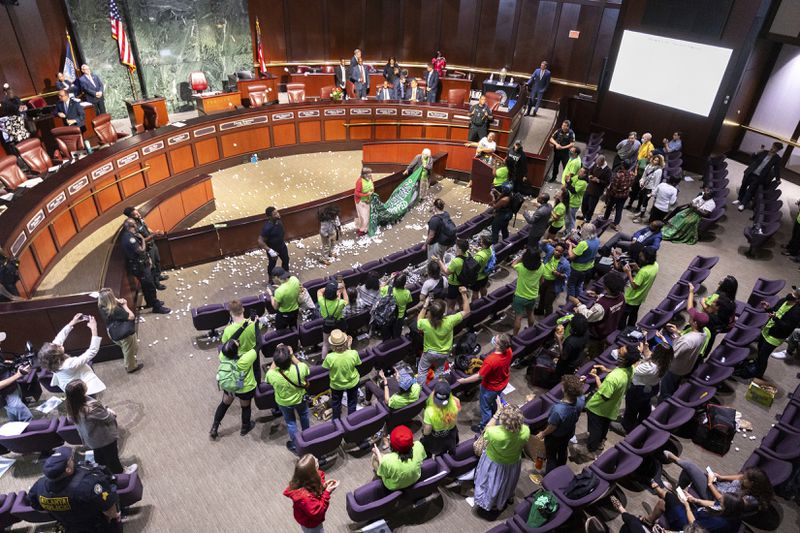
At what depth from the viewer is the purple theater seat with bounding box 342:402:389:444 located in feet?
19.0

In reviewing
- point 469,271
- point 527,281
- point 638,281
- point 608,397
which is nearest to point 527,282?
point 527,281

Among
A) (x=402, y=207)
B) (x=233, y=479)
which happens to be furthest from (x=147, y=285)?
(x=402, y=207)

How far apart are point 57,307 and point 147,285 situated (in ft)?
4.98

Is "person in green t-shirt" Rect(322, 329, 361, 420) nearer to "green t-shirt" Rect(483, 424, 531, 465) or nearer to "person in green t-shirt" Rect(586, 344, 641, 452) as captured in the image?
"green t-shirt" Rect(483, 424, 531, 465)

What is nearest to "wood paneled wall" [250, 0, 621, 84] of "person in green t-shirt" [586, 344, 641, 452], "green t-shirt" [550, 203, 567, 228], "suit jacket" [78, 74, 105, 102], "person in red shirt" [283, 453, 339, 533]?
"suit jacket" [78, 74, 105, 102]

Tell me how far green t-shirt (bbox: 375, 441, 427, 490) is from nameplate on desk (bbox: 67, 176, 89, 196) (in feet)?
27.5

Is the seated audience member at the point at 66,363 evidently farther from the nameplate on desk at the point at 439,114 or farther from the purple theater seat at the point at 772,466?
the nameplate on desk at the point at 439,114

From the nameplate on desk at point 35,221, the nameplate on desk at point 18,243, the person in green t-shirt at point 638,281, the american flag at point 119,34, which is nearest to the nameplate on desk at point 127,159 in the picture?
the nameplate on desk at point 35,221

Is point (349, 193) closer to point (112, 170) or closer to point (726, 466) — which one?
point (112, 170)

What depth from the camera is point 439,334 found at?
20.9ft

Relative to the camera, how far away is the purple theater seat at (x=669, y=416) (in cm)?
586

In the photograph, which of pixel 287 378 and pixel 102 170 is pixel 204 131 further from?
pixel 287 378

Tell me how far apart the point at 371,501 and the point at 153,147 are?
9869 mm

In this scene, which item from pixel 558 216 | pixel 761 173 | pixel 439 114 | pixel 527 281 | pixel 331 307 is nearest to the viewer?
pixel 331 307
